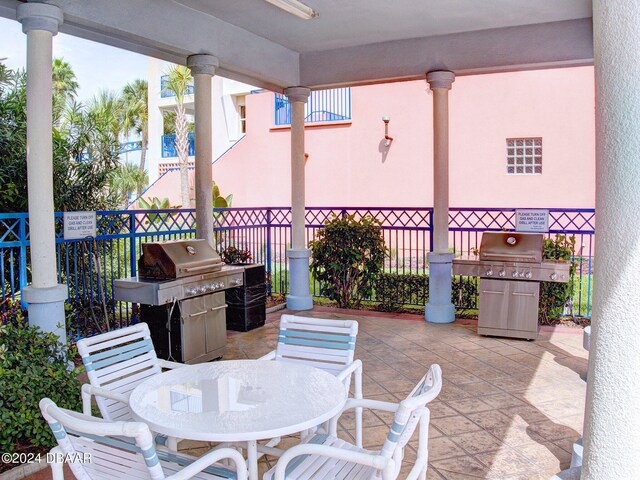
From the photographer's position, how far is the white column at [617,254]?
6.11 feet

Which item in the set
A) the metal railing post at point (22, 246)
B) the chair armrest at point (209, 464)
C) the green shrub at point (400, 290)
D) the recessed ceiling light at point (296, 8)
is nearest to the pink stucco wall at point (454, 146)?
the green shrub at point (400, 290)

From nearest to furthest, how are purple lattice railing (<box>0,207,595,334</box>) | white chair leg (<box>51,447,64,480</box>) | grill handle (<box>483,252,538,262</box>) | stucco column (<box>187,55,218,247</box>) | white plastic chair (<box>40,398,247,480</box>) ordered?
1. white plastic chair (<box>40,398,247,480</box>)
2. white chair leg (<box>51,447,64,480</box>)
3. purple lattice railing (<box>0,207,595,334</box>)
4. grill handle (<box>483,252,538,262</box>)
5. stucco column (<box>187,55,218,247</box>)

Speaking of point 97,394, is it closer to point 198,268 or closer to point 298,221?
point 198,268

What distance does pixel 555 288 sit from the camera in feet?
23.7

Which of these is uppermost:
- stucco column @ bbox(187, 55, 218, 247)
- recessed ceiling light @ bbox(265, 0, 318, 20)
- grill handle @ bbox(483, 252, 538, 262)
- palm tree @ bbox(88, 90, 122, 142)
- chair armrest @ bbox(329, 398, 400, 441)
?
palm tree @ bbox(88, 90, 122, 142)

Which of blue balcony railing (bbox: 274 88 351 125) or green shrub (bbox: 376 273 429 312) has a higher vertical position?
blue balcony railing (bbox: 274 88 351 125)

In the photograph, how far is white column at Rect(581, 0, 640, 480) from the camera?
186cm

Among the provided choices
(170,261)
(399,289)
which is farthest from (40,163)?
(399,289)

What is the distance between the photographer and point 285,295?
30.5 ft

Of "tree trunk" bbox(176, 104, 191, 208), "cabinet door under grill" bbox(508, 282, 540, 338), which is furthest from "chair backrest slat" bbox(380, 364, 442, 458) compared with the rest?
"tree trunk" bbox(176, 104, 191, 208)

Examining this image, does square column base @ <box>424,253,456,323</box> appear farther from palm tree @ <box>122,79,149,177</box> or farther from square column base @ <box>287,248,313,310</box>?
palm tree @ <box>122,79,149,177</box>

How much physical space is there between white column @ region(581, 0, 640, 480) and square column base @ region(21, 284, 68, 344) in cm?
407

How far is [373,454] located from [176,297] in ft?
11.1

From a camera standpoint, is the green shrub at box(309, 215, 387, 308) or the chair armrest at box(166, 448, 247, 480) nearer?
the chair armrest at box(166, 448, 247, 480)
